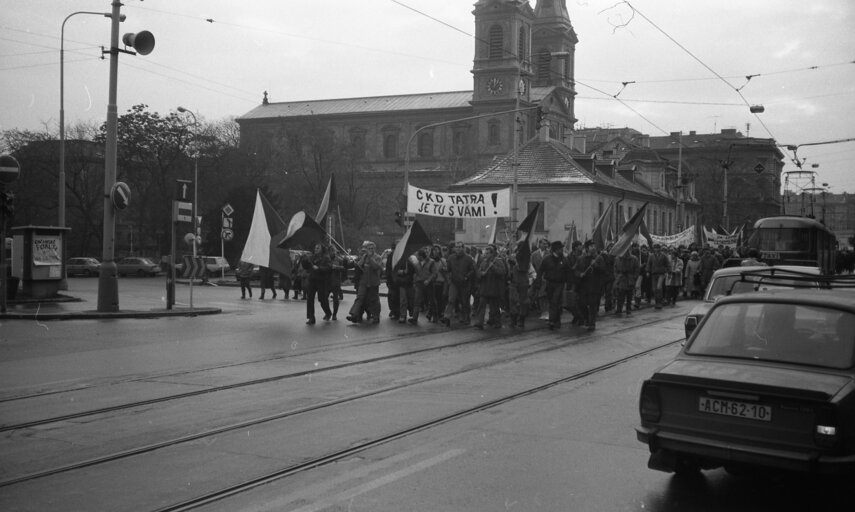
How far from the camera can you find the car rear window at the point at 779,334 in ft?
20.4

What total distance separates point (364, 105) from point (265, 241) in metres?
95.4

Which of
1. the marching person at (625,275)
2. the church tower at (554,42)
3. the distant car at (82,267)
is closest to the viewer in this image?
the marching person at (625,275)

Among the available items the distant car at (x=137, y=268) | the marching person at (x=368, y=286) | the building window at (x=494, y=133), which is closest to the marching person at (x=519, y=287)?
the marching person at (x=368, y=286)

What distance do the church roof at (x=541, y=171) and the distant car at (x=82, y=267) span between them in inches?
998

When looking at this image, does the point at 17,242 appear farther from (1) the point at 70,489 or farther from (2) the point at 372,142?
(2) the point at 372,142

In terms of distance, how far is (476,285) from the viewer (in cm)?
2131

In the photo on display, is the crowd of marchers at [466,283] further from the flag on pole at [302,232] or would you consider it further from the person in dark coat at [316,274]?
the flag on pole at [302,232]

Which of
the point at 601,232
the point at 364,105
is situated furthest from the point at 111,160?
the point at 364,105

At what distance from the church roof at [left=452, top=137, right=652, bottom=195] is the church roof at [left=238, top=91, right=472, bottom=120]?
45.3m

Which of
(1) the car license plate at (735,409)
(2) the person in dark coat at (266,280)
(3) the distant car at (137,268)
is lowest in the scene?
(3) the distant car at (137,268)

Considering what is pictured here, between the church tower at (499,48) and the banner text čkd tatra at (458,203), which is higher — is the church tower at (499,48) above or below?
above

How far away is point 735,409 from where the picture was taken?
5961mm

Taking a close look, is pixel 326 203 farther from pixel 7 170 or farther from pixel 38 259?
pixel 38 259

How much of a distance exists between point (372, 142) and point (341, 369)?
10058 cm
